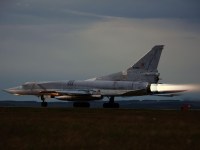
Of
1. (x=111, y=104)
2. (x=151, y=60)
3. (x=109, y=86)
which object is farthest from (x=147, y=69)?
(x=111, y=104)

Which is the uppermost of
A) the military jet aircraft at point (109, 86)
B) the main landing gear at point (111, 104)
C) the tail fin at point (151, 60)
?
the tail fin at point (151, 60)

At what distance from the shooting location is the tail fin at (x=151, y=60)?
7200cm

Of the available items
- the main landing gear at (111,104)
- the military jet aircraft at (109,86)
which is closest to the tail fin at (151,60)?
the military jet aircraft at (109,86)

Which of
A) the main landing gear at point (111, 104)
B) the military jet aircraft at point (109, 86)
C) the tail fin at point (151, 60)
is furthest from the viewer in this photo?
the main landing gear at point (111, 104)

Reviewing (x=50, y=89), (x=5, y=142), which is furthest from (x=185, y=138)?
(x=50, y=89)

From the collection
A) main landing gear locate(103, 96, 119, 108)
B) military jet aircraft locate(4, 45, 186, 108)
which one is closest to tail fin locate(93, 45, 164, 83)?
military jet aircraft locate(4, 45, 186, 108)

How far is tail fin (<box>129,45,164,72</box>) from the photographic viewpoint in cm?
7200

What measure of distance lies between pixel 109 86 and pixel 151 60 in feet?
25.1

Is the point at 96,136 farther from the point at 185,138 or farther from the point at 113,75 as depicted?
the point at 113,75

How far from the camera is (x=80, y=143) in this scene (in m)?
19.2

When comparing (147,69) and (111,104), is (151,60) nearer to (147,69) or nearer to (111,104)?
(147,69)

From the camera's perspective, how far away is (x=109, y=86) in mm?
74688

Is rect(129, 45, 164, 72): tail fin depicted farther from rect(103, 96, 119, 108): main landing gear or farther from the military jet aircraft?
rect(103, 96, 119, 108): main landing gear

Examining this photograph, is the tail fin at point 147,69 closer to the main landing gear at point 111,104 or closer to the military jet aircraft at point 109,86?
the military jet aircraft at point 109,86
